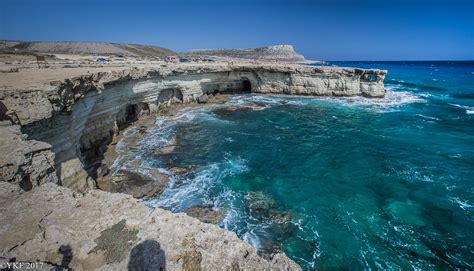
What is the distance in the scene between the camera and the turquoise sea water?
10.5 metres

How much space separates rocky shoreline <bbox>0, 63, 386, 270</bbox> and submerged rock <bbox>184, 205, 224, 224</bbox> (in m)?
2.86

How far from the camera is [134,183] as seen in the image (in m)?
14.4

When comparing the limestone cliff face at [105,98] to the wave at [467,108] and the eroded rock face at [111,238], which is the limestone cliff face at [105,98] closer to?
the eroded rock face at [111,238]

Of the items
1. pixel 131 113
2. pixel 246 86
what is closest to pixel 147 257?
pixel 131 113

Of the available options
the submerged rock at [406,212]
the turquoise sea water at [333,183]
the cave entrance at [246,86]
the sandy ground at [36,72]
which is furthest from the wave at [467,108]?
the sandy ground at [36,72]

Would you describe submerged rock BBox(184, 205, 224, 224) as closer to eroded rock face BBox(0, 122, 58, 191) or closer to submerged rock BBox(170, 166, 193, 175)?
submerged rock BBox(170, 166, 193, 175)

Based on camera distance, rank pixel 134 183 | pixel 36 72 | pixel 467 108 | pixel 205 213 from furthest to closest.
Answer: pixel 467 108 < pixel 36 72 < pixel 134 183 < pixel 205 213

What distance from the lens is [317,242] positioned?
35.1 ft

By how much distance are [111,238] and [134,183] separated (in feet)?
32.2

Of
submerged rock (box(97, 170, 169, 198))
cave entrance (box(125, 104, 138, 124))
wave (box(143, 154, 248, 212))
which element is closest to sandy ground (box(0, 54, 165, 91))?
cave entrance (box(125, 104, 138, 124))

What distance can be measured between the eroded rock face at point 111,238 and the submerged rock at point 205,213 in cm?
616

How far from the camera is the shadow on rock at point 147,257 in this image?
4.61 m

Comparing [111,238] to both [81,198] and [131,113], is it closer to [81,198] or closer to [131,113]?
[81,198]

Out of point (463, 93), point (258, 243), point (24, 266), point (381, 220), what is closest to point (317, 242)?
point (258, 243)
